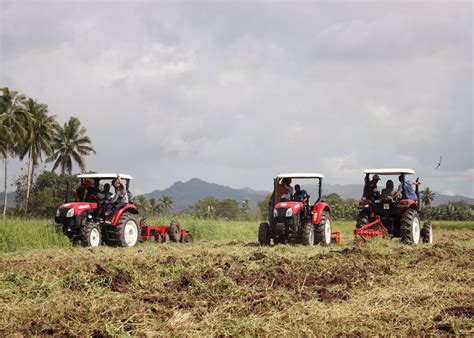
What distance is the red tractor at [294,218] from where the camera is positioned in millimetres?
14031

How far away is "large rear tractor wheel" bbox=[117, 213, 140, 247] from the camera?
587 inches

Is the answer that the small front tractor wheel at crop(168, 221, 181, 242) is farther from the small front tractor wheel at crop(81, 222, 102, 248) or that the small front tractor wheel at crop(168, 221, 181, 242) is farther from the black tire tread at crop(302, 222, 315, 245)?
the black tire tread at crop(302, 222, 315, 245)

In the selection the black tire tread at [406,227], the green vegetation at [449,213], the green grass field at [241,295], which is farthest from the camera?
the green vegetation at [449,213]

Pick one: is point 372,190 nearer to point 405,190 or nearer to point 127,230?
point 405,190

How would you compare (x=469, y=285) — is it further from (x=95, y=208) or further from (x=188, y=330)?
(x=95, y=208)

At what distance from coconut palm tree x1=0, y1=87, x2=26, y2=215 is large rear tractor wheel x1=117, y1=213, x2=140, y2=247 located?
2637 cm

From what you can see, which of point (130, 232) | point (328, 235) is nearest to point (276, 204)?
point (328, 235)

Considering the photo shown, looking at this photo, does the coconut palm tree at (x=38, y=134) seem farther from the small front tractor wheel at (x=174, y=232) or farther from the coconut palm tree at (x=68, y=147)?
the small front tractor wheel at (x=174, y=232)

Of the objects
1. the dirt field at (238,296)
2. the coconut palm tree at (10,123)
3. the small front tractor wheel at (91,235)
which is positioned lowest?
the dirt field at (238,296)

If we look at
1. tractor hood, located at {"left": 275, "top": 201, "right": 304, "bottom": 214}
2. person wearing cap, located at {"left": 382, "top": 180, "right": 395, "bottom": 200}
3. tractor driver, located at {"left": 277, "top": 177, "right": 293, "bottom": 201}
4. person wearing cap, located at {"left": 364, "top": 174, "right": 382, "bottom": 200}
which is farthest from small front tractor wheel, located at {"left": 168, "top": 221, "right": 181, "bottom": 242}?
person wearing cap, located at {"left": 382, "top": 180, "right": 395, "bottom": 200}

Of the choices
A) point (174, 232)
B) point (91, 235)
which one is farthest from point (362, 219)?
point (91, 235)

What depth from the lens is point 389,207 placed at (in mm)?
15086

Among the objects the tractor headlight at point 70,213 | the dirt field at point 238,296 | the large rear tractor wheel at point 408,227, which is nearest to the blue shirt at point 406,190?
the large rear tractor wheel at point 408,227

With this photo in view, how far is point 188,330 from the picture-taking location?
17.6 feet
